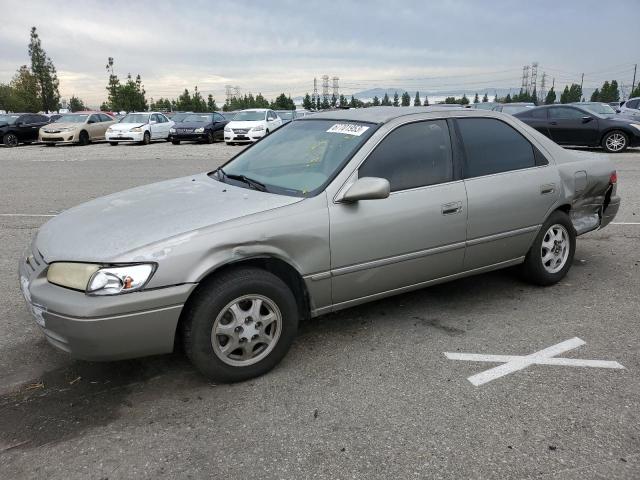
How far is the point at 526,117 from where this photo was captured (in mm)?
16703

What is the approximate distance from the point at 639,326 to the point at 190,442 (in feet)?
10.5

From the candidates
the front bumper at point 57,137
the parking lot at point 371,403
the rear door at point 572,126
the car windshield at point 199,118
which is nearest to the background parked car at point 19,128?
the front bumper at point 57,137

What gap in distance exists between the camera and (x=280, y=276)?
3256 mm

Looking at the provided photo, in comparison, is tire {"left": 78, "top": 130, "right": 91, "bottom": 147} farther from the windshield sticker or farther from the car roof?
the windshield sticker

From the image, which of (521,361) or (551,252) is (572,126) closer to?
(551,252)

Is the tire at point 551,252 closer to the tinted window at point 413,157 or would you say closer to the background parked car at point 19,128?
the tinted window at point 413,157

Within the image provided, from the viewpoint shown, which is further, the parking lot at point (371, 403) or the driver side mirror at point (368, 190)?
the driver side mirror at point (368, 190)

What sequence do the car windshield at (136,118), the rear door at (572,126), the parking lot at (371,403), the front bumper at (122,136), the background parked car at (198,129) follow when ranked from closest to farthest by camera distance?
the parking lot at (371,403)
the rear door at (572,126)
the front bumper at (122,136)
the background parked car at (198,129)
the car windshield at (136,118)

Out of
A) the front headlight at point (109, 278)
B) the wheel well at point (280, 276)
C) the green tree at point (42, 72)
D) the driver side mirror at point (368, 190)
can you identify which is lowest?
the wheel well at point (280, 276)

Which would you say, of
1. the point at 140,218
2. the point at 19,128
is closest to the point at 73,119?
the point at 19,128

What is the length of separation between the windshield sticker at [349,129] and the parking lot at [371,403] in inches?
54.7

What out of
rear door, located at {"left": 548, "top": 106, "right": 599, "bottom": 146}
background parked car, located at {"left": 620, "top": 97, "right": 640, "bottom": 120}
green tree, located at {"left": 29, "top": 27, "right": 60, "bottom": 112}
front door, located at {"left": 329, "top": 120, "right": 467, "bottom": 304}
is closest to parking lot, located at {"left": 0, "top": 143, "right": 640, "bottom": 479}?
front door, located at {"left": 329, "top": 120, "right": 467, "bottom": 304}

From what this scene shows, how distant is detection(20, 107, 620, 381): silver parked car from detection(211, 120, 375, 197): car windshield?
2 cm

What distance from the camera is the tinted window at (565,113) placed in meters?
15.7
